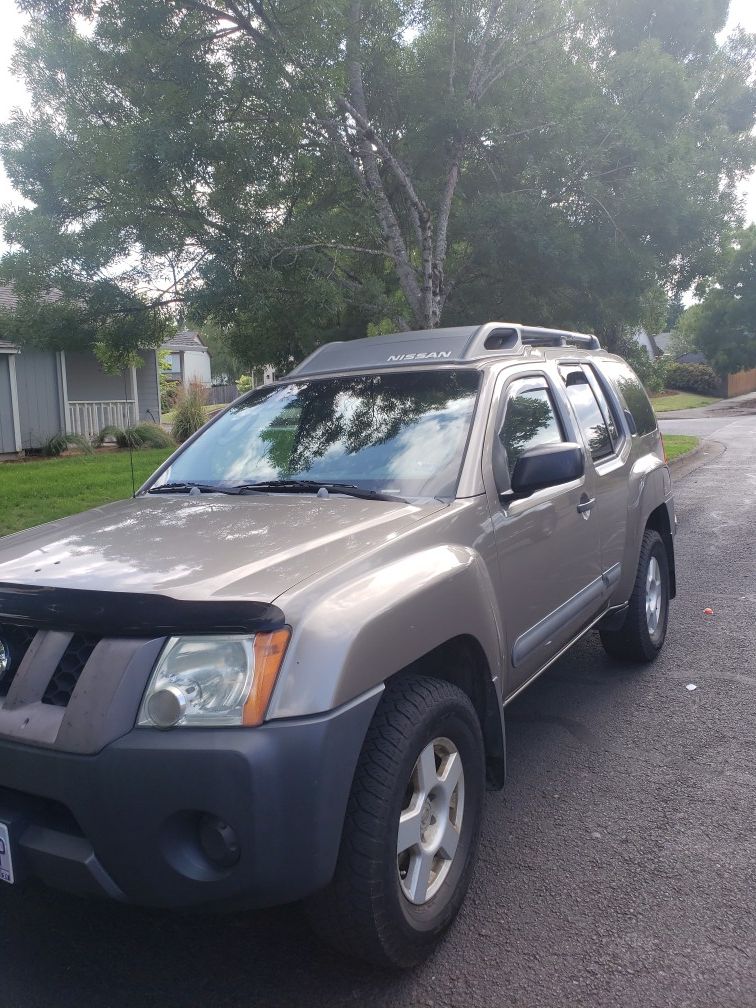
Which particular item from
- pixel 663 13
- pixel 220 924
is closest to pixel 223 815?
pixel 220 924

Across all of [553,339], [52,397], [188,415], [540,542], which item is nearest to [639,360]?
[188,415]

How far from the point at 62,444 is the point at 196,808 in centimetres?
1662

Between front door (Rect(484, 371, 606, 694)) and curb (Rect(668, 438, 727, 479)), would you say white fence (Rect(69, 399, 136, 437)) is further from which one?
front door (Rect(484, 371, 606, 694))

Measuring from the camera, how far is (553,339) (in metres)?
5.37

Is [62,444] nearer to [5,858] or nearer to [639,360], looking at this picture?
[639,360]

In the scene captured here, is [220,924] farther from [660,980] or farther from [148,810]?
[660,980]

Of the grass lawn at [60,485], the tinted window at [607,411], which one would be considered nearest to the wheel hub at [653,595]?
the tinted window at [607,411]

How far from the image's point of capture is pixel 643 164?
37.0 ft

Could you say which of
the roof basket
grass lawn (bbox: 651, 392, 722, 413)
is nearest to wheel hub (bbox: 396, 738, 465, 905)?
the roof basket

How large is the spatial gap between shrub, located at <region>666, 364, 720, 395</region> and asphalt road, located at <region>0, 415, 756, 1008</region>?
49.6 m

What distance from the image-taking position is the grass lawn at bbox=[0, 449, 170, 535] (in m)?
10.0

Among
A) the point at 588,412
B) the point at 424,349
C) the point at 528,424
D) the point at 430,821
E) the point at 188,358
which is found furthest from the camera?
the point at 188,358

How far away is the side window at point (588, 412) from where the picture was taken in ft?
15.7

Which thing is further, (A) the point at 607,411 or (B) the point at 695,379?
(B) the point at 695,379
